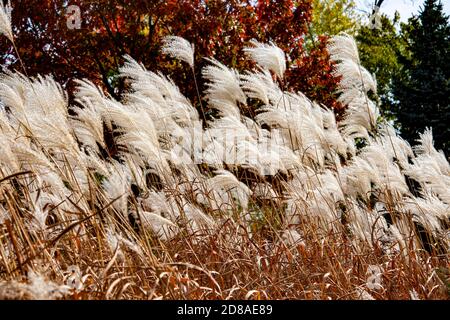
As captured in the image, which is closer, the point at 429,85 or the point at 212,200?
the point at 212,200

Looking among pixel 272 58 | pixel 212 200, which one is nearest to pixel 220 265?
pixel 212 200

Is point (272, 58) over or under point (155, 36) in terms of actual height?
under

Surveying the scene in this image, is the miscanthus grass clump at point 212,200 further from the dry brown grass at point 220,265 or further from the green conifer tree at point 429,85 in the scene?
the green conifer tree at point 429,85

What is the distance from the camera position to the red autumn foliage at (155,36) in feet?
30.3

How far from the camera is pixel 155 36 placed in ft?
33.0

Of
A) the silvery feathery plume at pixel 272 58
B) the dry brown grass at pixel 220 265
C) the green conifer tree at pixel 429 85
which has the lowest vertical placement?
the dry brown grass at pixel 220 265

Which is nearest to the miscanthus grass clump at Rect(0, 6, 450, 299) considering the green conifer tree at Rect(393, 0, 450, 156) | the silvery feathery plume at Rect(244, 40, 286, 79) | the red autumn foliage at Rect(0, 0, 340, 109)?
the silvery feathery plume at Rect(244, 40, 286, 79)

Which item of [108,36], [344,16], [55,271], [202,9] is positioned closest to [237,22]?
[202,9]

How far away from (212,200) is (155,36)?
6348mm

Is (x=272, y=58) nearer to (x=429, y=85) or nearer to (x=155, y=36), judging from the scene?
(x=155, y=36)

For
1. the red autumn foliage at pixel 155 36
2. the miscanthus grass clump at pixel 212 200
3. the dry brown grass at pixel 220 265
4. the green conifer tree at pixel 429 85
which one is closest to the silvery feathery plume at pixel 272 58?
the miscanthus grass clump at pixel 212 200

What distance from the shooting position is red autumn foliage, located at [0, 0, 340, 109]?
925 centimetres

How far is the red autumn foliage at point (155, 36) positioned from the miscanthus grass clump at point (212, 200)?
4755 millimetres
